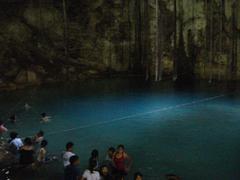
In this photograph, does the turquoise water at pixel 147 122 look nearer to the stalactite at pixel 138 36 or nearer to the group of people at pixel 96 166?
the group of people at pixel 96 166

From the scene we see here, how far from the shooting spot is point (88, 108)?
1820 centimetres

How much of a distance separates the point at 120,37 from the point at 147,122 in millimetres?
9924

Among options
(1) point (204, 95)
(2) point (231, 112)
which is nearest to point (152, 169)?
(2) point (231, 112)

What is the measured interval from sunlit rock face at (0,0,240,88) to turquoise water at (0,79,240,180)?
6.22ft

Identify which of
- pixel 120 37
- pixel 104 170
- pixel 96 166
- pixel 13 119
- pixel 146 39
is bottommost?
pixel 96 166

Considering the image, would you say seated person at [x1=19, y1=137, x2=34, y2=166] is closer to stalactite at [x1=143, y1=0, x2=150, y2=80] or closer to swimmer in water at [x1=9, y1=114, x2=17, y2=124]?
swimmer in water at [x1=9, y1=114, x2=17, y2=124]

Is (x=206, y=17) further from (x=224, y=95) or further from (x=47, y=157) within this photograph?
(x=47, y=157)

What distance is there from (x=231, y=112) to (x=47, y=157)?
27.0 feet

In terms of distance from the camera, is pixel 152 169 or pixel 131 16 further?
pixel 131 16

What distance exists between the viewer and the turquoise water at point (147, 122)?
476 inches

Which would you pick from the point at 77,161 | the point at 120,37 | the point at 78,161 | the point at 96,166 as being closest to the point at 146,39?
the point at 120,37

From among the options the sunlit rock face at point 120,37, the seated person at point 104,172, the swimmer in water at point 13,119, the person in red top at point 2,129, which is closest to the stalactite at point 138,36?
the sunlit rock face at point 120,37

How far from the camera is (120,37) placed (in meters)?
25.0

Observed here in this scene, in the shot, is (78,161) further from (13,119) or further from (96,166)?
(13,119)
